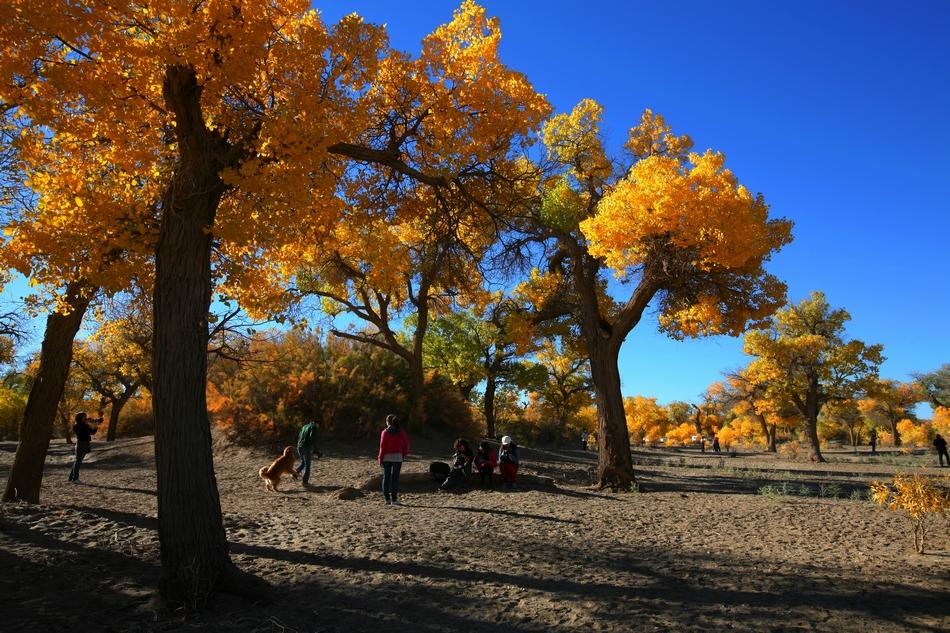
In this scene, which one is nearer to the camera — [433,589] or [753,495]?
[433,589]

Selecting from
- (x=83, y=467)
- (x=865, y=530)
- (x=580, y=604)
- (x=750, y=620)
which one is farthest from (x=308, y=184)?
(x=83, y=467)

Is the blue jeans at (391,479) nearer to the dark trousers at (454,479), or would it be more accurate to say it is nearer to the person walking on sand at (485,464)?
the dark trousers at (454,479)

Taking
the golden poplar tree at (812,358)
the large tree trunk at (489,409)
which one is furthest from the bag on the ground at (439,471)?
the golden poplar tree at (812,358)

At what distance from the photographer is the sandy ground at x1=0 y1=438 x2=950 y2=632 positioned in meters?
3.96

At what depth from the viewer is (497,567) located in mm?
5188

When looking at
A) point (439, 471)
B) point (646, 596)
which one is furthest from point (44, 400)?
point (646, 596)

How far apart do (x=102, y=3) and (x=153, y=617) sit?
15.8 ft

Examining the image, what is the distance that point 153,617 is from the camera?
3.94 m

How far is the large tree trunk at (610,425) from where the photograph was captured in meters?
12.0

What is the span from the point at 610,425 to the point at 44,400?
10.2 metres

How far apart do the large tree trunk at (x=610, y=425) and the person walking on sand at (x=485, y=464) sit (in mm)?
2454

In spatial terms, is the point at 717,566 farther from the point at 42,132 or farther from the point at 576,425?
the point at 576,425

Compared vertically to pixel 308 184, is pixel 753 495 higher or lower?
lower

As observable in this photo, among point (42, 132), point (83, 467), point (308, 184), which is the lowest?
point (83, 467)
